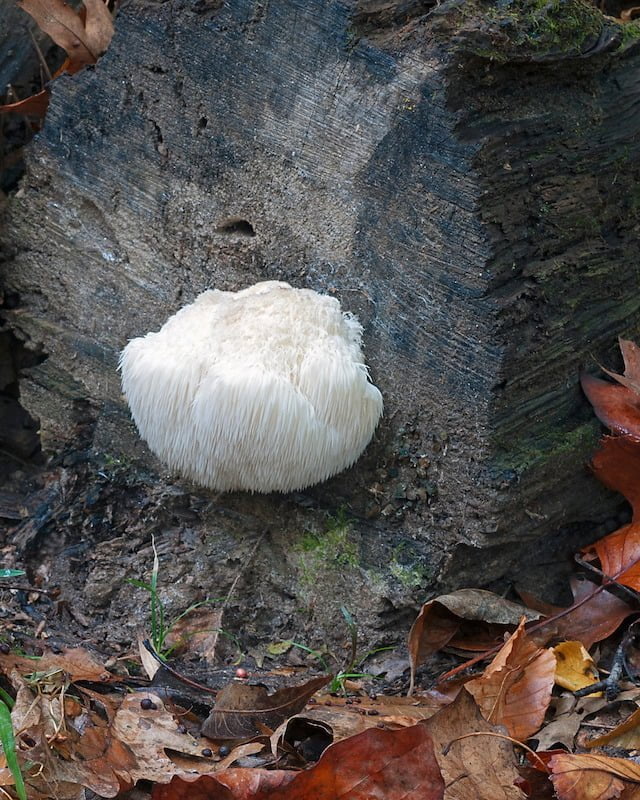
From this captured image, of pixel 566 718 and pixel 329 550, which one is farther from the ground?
pixel 566 718

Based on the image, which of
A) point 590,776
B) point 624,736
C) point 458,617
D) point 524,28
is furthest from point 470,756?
point 524,28

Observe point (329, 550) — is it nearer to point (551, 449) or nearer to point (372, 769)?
point (551, 449)

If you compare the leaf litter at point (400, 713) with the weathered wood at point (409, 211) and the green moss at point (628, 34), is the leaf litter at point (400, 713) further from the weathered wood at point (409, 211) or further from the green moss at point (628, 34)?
the green moss at point (628, 34)

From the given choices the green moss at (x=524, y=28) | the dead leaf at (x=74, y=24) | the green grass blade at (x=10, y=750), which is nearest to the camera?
the green grass blade at (x=10, y=750)

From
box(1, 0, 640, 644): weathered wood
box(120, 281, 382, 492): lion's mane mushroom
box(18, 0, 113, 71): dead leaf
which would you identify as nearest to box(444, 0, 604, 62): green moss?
box(1, 0, 640, 644): weathered wood

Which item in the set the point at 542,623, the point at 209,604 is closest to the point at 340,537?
the point at 209,604

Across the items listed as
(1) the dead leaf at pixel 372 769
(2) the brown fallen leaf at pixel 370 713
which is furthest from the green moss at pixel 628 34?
(1) the dead leaf at pixel 372 769

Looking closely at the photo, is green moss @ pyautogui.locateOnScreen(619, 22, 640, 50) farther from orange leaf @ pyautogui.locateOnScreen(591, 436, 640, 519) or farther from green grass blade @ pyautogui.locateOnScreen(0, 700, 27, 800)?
green grass blade @ pyautogui.locateOnScreen(0, 700, 27, 800)

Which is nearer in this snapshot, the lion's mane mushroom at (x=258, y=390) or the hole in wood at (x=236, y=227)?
the lion's mane mushroom at (x=258, y=390)
